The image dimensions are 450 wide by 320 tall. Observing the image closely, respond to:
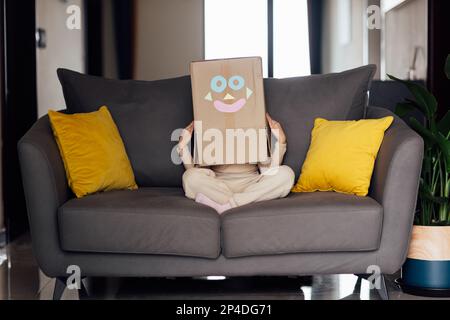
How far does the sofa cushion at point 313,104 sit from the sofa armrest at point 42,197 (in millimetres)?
967

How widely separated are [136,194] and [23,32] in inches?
78.7

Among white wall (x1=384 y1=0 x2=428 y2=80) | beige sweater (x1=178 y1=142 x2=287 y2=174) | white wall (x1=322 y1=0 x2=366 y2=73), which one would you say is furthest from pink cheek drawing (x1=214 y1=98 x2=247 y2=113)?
white wall (x1=322 y1=0 x2=366 y2=73)

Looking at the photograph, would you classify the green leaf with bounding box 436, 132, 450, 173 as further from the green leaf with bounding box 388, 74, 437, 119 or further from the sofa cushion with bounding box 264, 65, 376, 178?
the sofa cushion with bounding box 264, 65, 376, 178

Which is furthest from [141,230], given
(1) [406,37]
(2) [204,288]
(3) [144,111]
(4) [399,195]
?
(1) [406,37]

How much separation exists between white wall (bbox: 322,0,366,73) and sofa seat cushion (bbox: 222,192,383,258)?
292cm

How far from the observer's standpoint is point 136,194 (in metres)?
2.48

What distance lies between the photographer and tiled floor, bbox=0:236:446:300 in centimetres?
244

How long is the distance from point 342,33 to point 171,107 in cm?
253

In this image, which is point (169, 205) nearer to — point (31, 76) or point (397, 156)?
point (397, 156)

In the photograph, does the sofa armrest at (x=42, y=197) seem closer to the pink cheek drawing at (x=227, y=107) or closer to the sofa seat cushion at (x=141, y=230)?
the sofa seat cushion at (x=141, y=230)

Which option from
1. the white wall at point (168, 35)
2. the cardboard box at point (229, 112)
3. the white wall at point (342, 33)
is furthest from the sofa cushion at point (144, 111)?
the white wall at point (342, 33)

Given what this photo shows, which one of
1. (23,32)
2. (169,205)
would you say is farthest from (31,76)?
(169,205)

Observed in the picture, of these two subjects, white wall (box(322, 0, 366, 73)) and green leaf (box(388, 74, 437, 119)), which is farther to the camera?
white wall (box(322, 0, 366, 73))

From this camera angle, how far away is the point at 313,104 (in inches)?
109
